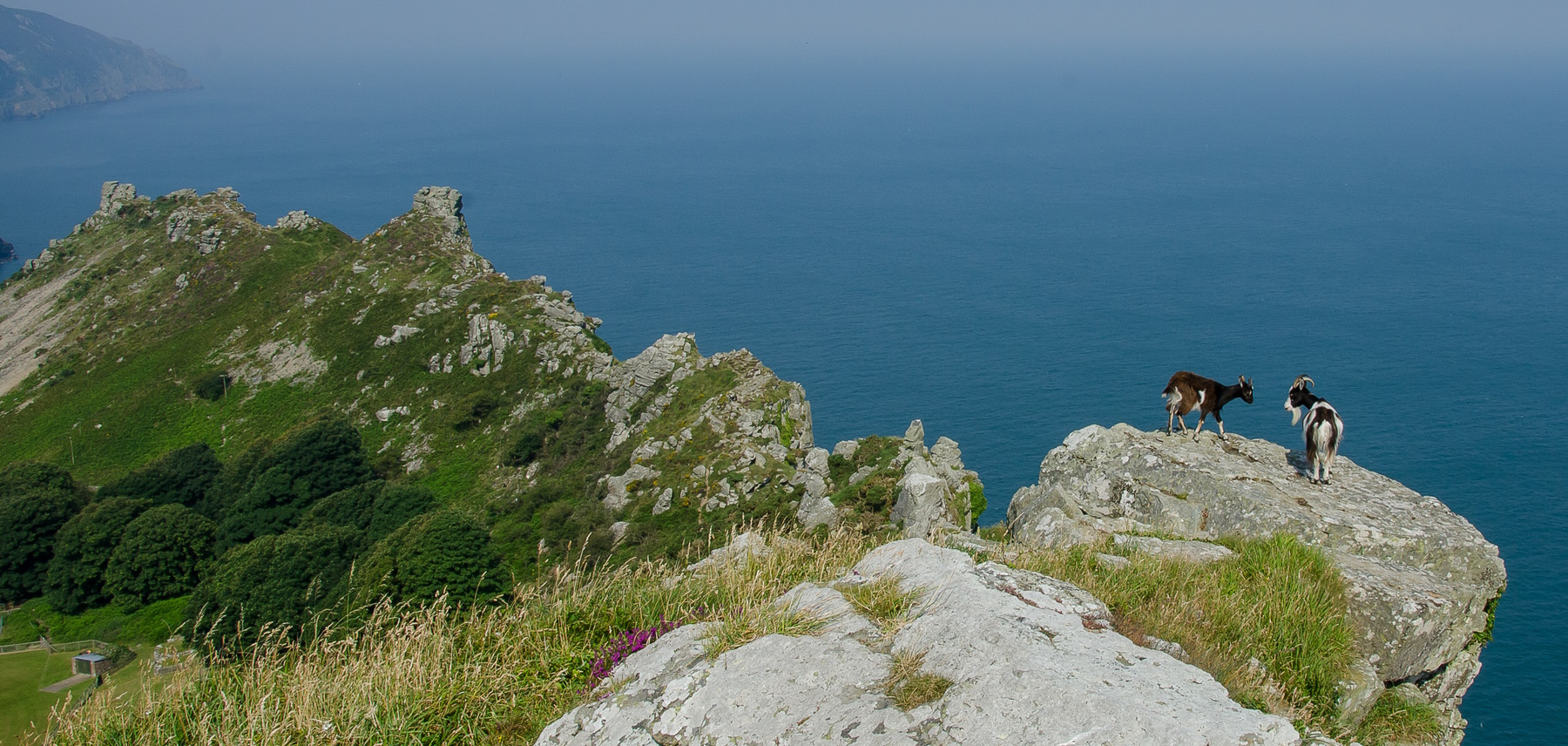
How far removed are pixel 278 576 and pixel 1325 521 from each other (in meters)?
36.4

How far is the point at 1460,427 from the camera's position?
93.7 meters

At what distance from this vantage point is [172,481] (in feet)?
176

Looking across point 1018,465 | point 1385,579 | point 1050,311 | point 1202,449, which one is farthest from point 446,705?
point 1050,311

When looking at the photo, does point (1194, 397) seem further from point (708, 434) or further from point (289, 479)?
point (289, 479)

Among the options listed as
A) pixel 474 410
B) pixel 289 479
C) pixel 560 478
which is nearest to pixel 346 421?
pixel 474 410

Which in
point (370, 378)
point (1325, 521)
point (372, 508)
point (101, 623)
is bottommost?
point (101, 623)

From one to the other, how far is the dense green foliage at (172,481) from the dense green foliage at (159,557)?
20.8ft

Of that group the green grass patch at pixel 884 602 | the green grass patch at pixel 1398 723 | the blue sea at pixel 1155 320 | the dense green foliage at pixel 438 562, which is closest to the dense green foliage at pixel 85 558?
the dense green foliage at pixel 438 562

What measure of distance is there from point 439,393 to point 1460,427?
313 ft

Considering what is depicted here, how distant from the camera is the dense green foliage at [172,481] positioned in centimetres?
5322

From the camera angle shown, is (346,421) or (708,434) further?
(346,421)

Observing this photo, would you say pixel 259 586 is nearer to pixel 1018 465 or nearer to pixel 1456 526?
pixel 1456 526

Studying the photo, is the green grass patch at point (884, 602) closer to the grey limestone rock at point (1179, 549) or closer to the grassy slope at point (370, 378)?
the grey limestone rock at point (1179, 549)

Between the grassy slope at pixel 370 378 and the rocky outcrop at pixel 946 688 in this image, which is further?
the grassy slope at pixel 370 378
